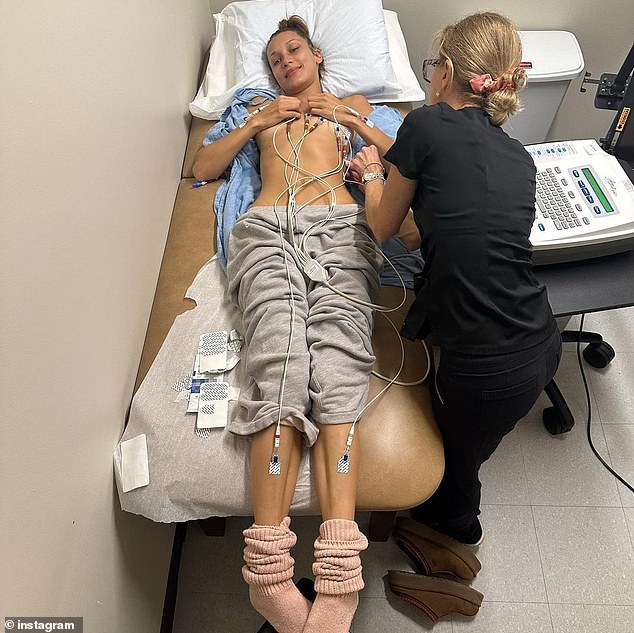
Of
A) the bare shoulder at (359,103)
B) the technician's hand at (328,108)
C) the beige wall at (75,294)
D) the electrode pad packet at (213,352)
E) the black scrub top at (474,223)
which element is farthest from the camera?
the bare shoulder at (359,103)

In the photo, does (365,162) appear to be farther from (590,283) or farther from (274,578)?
(274,578)

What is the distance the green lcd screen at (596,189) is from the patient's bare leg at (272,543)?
940 mm

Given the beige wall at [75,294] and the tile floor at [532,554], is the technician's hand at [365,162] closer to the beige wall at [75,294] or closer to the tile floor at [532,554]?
the beige wall at [75,294]

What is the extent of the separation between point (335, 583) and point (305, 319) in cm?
57

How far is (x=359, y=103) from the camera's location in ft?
6.20

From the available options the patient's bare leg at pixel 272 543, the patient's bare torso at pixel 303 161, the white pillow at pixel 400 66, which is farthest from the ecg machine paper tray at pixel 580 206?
the patient's bare leg at pixel 272 543

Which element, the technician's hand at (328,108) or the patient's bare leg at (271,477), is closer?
the patient's bare leg at (271,477)

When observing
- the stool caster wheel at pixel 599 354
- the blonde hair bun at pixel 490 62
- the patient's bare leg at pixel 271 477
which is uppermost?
the blonde hair bun at pixel 490 62

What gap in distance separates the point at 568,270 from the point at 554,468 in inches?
26.9

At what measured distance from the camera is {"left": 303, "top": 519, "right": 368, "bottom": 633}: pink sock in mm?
1097

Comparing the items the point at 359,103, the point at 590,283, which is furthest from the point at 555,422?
the point at 359,103

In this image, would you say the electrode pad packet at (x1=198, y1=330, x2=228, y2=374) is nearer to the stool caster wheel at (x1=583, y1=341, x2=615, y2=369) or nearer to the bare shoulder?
the bare shoulder

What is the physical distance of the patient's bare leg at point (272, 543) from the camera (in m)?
1.11

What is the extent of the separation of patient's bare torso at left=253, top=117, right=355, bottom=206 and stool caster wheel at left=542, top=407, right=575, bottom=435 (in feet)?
3.10
